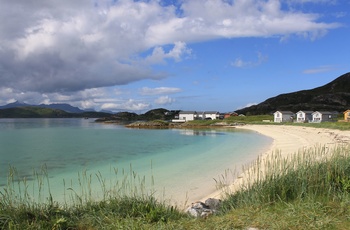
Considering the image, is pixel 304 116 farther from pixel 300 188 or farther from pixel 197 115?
pixel 300 188

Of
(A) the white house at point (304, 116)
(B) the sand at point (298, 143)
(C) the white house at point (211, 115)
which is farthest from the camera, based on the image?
(C) the white house at point (211, 115)

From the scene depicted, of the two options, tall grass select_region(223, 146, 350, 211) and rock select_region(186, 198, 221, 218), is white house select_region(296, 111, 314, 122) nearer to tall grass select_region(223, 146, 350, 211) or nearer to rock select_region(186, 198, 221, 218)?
tall grass select_region(223, 146, 350, 211)

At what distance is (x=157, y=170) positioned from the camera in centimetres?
2033

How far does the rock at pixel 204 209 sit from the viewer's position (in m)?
7.64

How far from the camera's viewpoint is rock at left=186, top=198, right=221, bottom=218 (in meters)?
7.64

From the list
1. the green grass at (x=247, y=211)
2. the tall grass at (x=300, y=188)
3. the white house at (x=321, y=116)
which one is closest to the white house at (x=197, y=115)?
→ the white house at (x=321, y=116)

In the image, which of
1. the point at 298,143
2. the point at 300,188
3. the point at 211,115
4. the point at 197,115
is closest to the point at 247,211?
the point at 300,188

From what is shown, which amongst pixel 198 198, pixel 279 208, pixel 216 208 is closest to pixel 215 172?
pixel 198 198

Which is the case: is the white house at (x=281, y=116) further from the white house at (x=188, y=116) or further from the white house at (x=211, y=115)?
the white house at (x=188, y=116)

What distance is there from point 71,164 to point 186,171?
36.3 ft

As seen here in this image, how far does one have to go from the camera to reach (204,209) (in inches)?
317

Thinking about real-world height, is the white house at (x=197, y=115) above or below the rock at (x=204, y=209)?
above

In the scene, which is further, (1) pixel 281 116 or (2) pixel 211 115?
(2) pixel 211 115

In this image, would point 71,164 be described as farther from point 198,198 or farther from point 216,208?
point 216,208
